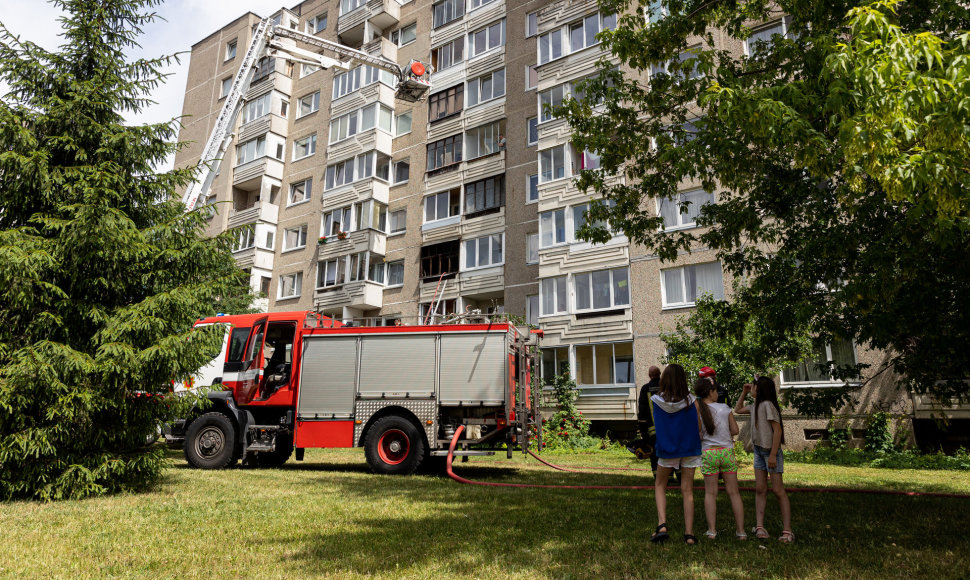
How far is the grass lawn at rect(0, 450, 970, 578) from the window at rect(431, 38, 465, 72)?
95.3ft

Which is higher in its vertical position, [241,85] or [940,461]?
[241,85]

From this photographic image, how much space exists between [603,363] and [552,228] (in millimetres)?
6444

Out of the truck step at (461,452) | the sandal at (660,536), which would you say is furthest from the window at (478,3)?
the sandal at (660,536)

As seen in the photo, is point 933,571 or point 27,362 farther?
point 27,362

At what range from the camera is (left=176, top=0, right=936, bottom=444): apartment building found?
25.1 metres

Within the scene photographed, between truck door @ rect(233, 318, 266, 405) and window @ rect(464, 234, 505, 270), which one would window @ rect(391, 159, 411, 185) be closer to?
window @ rect(464, 234, 505, 270)

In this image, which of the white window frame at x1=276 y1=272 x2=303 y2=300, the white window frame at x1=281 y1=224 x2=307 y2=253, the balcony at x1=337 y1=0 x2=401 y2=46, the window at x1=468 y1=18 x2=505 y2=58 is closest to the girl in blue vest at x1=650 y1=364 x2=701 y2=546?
the window at x1=468 y1=18 x2=505 y2=58

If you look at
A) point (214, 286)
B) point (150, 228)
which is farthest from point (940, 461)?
point (150, 228)

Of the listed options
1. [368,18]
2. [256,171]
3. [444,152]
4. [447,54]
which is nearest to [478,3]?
[447,54]

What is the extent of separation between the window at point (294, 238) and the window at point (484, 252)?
41.1ft

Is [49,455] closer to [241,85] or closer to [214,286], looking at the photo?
[214,286]

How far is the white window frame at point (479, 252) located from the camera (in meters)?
30.1

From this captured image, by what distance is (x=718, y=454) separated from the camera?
6.82 m

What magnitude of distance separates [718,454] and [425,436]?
766 cm
